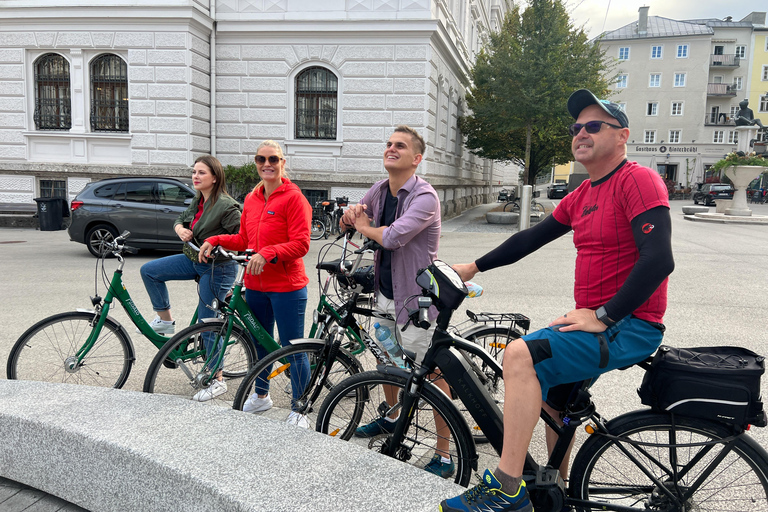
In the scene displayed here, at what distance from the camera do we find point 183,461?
257cm

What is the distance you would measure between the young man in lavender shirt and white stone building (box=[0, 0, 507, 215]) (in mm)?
14401

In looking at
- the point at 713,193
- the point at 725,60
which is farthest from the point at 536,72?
the point at 725,60

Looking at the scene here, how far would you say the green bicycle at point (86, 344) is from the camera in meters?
3.95

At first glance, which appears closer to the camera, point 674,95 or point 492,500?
point 492,500

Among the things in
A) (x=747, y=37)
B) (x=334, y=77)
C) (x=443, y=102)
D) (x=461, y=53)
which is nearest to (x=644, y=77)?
(x=747, y=37)

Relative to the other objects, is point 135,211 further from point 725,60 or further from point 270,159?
point 725,60

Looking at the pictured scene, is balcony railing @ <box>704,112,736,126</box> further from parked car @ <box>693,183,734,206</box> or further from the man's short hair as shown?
the man's short hair

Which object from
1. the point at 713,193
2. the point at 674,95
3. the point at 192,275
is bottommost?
the point at 192,275

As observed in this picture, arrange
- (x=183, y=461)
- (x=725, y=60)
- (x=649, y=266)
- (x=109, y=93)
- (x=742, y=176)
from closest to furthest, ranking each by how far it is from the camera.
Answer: (x=649, y=266)
(x=183, y=461)
(x=109, y=93)
(x=742, y=176)
(x=725, y=60)

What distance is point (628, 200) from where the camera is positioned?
7.36ft

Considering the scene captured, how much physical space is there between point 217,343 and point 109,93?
16632 mm

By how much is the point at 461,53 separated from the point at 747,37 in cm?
5374

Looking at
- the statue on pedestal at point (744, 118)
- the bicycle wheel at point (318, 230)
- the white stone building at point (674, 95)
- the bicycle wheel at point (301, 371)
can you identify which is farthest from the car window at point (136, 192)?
the white stone building at point (674, 95)

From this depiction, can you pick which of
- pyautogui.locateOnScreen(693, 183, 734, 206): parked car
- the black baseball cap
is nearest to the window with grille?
the black baseball cap
